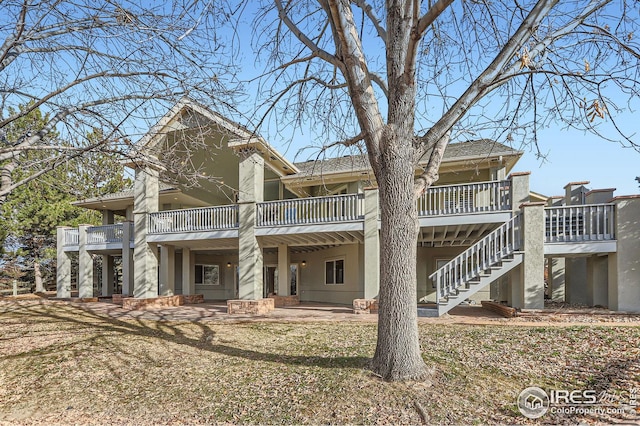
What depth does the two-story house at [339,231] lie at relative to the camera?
9984mm

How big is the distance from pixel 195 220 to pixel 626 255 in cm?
1431

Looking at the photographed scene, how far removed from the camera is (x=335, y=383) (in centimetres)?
550

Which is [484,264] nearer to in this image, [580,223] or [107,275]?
[580,223]

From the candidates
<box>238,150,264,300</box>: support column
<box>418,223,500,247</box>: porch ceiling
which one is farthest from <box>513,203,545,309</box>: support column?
<box>238,150,264,300</box>: support column

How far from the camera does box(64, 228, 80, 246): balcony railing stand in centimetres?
1983

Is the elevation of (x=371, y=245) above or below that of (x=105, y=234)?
below

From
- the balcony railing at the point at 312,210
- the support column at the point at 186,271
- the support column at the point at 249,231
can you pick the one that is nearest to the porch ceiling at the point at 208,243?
the support column at the point at 186,271

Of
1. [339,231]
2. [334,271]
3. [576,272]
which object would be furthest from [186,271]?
[576,272]

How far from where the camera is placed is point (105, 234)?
19141mm

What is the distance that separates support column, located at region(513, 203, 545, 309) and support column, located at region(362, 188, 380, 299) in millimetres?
4362

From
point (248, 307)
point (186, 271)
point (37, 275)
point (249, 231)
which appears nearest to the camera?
point (248, 307)

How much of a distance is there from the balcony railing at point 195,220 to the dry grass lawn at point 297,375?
5938mm

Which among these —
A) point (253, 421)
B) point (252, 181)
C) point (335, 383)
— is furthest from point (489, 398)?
point (252, 181)

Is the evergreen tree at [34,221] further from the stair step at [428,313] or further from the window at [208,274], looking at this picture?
the stair step at [428,313]
